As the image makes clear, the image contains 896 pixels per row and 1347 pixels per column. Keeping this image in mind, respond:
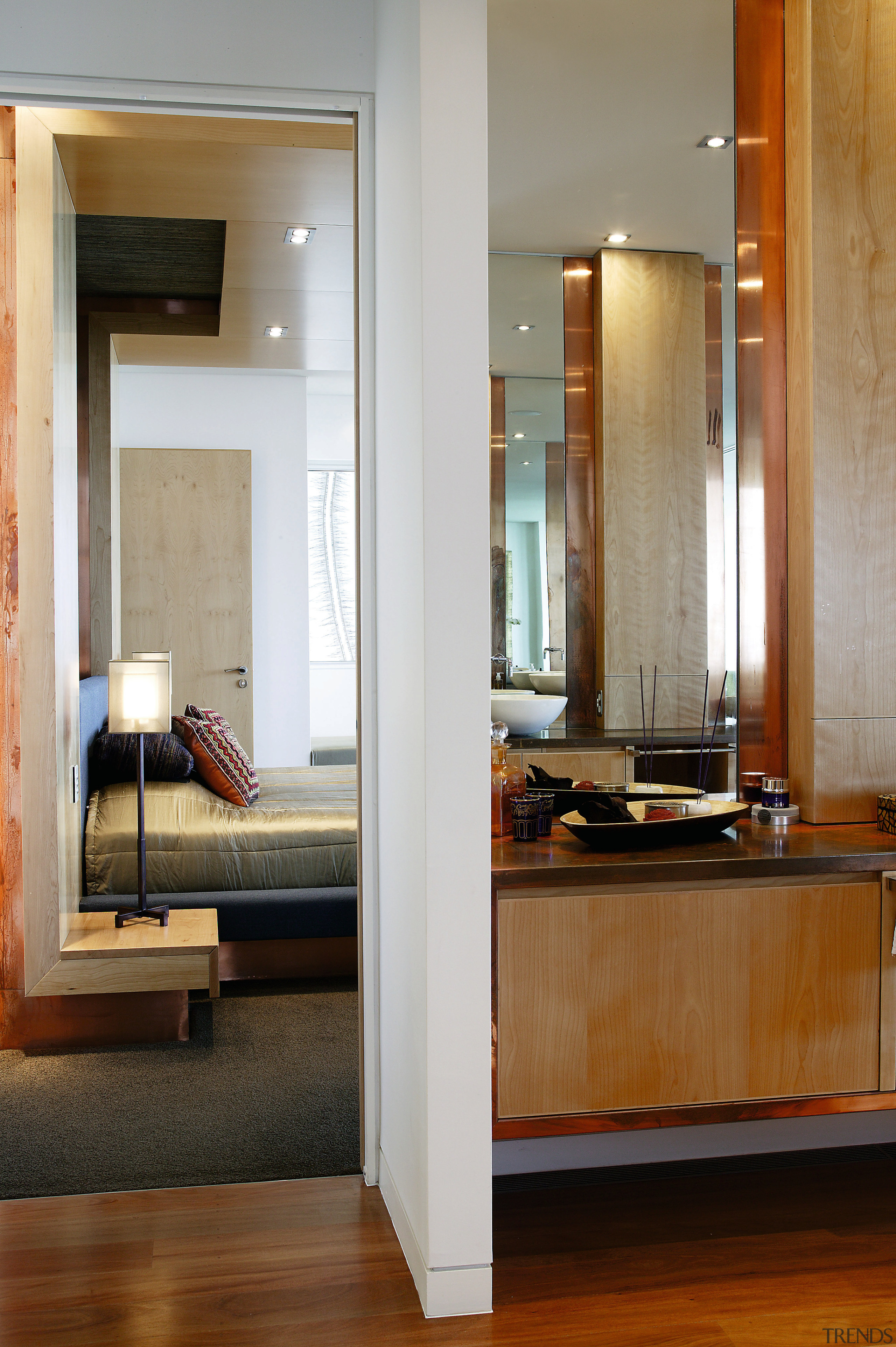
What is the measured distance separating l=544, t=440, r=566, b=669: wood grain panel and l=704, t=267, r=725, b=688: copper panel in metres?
0.53

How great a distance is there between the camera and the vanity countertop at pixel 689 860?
2064 millimetres

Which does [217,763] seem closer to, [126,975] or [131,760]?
[131,760]

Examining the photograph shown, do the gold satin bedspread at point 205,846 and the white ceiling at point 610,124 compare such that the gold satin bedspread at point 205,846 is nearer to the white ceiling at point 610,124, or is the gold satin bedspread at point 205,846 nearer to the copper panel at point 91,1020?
the copper panel at point 91,1020

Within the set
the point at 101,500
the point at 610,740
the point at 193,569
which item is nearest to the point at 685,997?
the point at 610,740

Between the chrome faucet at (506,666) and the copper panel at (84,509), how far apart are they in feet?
7.19

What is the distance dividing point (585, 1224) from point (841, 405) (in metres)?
1.95

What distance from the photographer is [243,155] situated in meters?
3.67

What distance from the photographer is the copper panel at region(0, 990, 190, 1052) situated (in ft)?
11.2

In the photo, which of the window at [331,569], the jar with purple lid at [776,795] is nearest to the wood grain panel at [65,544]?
the jar with purple lid at [776,795]

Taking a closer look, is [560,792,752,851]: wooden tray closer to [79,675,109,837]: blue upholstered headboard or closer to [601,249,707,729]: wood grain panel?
[601,249,707,729]: wood grain panel

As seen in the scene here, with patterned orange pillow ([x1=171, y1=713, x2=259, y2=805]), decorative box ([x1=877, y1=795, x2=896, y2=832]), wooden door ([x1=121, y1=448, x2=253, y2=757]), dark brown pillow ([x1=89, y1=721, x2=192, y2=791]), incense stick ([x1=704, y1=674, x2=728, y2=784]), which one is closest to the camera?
decorative box ([x1=877, y1=795, x2=896, y2=832])

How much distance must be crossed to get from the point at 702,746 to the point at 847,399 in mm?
904

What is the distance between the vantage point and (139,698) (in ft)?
12.4

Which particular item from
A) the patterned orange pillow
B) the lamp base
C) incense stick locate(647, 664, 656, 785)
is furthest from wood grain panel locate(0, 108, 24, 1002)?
incense stick locate(647, 664, 656, 785)
